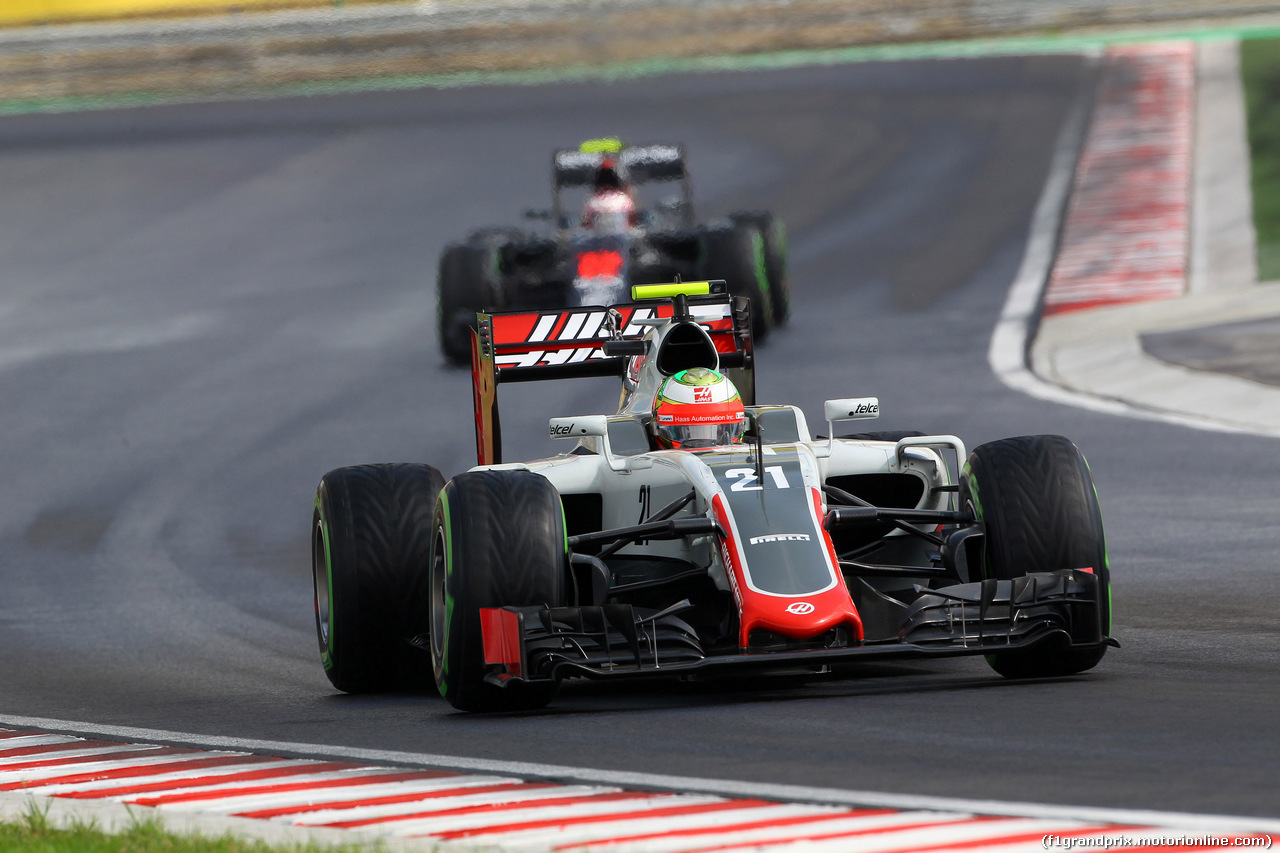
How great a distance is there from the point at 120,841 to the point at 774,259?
16.6 meters

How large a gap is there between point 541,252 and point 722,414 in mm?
11458

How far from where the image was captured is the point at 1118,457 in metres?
15.8

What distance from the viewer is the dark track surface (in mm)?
7910

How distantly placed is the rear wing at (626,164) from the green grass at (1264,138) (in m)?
6.76

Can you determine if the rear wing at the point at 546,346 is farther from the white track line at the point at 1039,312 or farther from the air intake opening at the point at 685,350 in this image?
the white track line at the point at 1039,312

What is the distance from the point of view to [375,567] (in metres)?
9.91

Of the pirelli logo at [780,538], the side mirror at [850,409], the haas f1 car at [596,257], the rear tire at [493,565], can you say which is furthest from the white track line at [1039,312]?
the rear tire at [493,565]

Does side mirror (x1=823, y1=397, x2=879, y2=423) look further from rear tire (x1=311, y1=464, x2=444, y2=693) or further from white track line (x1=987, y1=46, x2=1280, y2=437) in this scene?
white track line (x1=987, y1=46, x2=1280, y2=437)

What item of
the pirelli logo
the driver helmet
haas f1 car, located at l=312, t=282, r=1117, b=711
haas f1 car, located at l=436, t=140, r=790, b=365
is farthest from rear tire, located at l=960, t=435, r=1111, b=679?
haas f1 car, located at l=436, t=140, r=790, b=365

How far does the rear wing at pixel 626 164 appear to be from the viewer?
22.3m

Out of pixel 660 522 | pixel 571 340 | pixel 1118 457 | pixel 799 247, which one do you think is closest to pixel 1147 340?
pixel 1118 457

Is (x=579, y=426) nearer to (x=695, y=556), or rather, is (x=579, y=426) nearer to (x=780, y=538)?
(x=695, y=556)

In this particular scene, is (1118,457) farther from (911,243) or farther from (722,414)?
(911,243)

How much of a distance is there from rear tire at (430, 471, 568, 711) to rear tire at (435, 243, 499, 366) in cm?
1193
